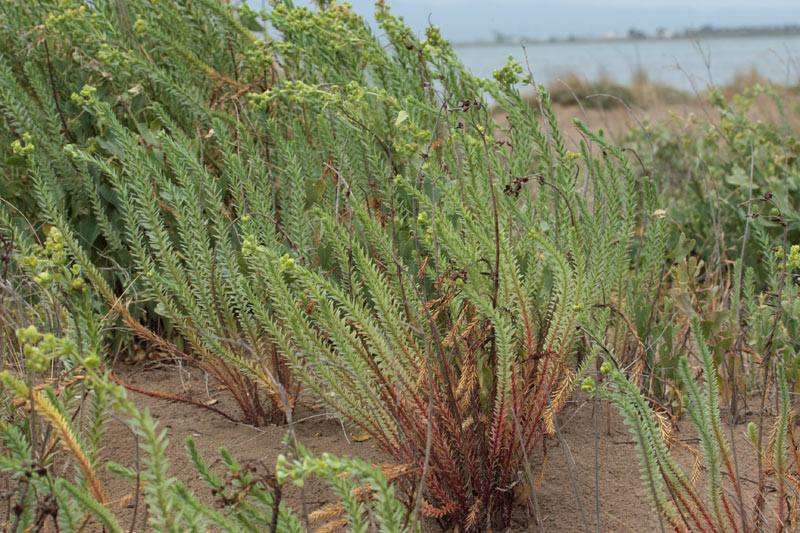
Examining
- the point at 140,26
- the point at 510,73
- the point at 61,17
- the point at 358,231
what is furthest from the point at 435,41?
the point at 61,17

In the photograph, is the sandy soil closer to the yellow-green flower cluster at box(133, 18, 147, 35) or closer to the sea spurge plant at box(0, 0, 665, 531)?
the sea spurge plant at box(0, 0, 665, 531)

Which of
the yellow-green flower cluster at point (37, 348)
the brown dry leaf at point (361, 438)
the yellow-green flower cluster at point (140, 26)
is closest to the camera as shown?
the yellow-green flower cluster at point (37, 348)

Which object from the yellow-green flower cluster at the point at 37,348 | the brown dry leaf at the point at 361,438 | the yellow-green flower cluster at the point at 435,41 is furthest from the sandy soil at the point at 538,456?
the yellow-green flower cluster at the point at 435,41

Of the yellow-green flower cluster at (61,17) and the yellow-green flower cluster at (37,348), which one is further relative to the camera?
the yellow-green flower cluster at (61,17)

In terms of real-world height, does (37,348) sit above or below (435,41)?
below

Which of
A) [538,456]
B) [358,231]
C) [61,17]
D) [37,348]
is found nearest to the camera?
[37,348]

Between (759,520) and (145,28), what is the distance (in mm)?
2104

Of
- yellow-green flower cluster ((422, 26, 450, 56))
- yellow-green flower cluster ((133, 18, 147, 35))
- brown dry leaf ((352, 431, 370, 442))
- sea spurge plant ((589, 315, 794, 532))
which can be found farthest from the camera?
yellow-green flower cluster ((133, 18, 147, 35))

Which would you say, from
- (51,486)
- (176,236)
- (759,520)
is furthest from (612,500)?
(176,236)

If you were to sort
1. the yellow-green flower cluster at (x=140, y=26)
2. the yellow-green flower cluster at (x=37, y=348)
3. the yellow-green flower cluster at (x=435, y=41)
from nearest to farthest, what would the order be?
1. the yellow-green flower cluster at (x=37, y=348)
2. the yellow-green flower cluster at (x=435, y=41)
3. the yellow-green flower cluster at (x=140, y=26)

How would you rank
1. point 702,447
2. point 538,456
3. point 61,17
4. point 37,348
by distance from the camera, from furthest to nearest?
point 61,17 < point 538,456 < point 702,447 < point 37,348

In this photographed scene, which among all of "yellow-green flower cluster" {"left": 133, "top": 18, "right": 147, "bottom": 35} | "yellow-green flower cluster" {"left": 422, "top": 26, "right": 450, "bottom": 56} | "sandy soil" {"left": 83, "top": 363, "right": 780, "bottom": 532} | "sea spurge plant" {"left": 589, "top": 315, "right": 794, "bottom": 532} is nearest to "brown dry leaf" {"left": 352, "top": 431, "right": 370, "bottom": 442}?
"sandy soil" {"left": 83, "top": 363, "right": 780, "bottom": 532}

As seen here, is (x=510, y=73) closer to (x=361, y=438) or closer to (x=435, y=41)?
(x=435, y=41)

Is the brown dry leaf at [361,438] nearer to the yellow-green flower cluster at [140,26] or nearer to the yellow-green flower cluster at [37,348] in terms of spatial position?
the yellow-green flower cluster at [37,348]
